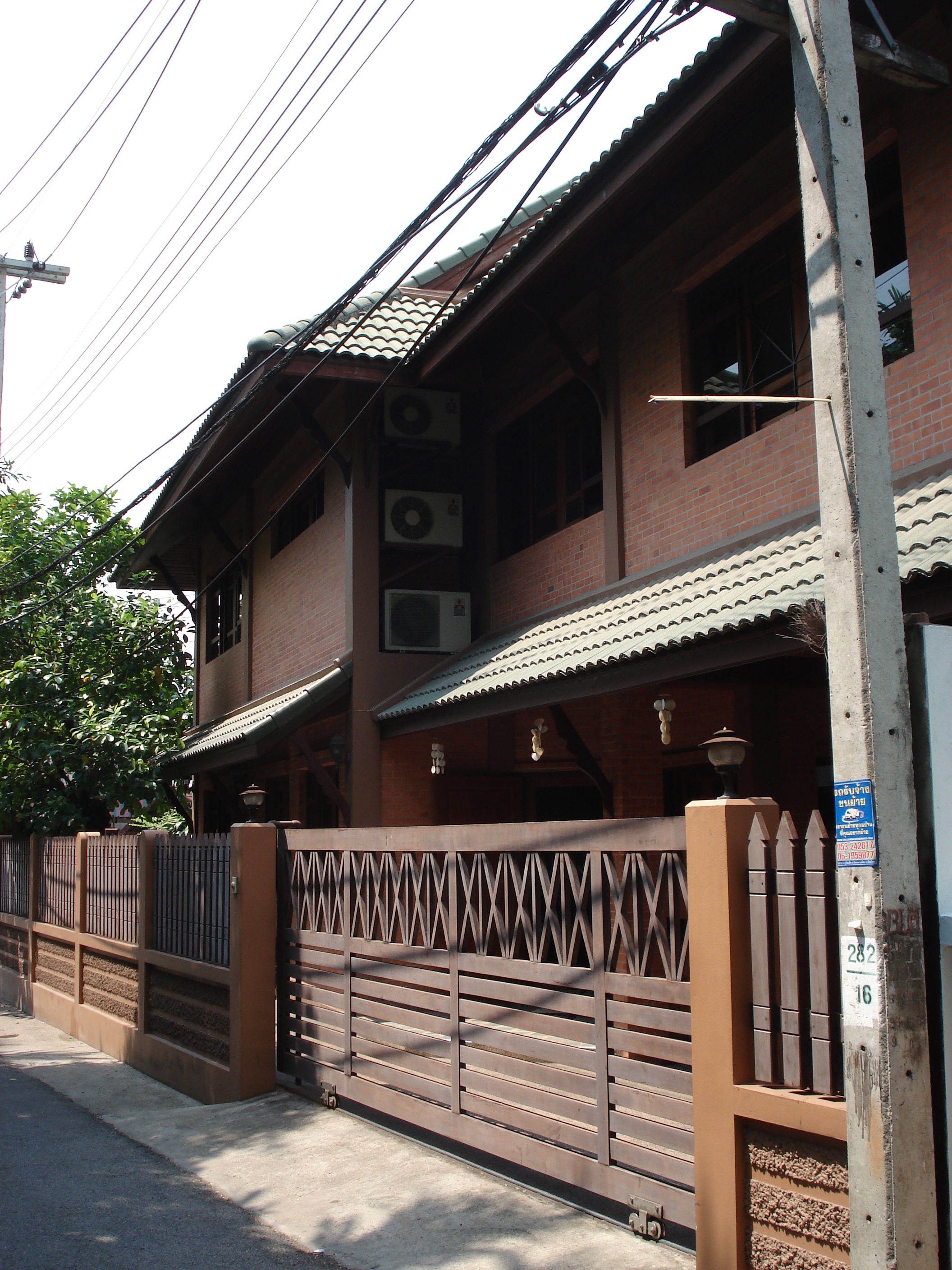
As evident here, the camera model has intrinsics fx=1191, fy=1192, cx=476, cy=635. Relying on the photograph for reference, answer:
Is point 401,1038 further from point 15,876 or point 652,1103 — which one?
point 15,876

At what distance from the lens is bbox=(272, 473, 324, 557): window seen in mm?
14133

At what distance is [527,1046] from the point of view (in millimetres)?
5543

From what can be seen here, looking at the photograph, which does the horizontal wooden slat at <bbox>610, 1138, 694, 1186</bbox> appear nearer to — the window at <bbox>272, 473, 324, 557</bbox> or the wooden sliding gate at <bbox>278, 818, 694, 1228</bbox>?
Answer: the wooden sliding gate at <bbox>278, 818, 694, 1228</bbox>

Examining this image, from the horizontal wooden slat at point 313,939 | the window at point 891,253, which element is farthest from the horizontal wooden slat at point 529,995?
the window at point 891,253

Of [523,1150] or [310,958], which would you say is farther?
[310,958]

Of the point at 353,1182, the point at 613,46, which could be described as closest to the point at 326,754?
the point at 353,1182

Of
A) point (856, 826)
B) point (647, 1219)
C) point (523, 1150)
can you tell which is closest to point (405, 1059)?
point (523, 1150)

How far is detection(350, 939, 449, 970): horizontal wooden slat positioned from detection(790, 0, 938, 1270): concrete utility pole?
3020 mm

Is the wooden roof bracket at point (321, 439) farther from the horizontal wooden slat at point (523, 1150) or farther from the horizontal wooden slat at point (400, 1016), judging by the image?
the horizontal wooden slat at point (523, 1150)

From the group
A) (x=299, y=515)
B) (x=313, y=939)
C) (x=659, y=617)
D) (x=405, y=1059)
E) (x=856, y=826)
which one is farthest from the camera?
(x=299, y=515)

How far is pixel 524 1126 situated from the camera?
18.1 ft

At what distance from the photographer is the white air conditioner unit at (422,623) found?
1168cm

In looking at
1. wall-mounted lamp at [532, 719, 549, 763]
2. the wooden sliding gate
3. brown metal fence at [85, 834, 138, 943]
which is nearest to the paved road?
the wooden sliding gate

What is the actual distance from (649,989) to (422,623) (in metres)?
7.22
